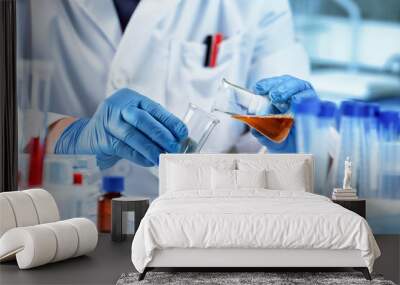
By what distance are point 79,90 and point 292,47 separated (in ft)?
7.08

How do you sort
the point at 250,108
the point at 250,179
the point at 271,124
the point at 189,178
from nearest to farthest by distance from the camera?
the point at 250,179 < the point at 189,178 < the point at 250,108 < the point at 271,124

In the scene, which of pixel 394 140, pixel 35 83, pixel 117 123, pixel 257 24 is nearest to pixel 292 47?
pixel 257 24

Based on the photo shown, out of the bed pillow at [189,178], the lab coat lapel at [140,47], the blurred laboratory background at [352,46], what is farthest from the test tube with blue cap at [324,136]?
the lab coat lapel at [140,47]

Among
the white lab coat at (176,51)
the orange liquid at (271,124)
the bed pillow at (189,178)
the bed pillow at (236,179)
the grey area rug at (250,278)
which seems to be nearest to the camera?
the grey area rug at (250,278)

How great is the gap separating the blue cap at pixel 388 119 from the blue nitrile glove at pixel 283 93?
687 millimetres

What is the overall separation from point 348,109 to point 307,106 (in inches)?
15.7

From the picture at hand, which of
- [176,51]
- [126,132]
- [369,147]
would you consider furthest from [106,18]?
[369,147]

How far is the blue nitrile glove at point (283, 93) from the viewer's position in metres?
6.78

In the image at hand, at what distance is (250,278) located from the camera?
4.61 meters

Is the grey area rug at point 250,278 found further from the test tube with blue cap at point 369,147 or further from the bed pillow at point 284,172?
the test tube with blue cap at point 369,147

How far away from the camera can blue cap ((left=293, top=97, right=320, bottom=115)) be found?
6.80m

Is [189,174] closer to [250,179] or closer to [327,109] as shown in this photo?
[250,179]

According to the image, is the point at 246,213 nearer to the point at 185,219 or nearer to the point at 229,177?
the point at 185,219

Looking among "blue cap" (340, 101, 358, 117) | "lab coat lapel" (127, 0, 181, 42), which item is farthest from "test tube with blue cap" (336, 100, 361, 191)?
"lab coat lapel" (127, 0, 181, 42)
